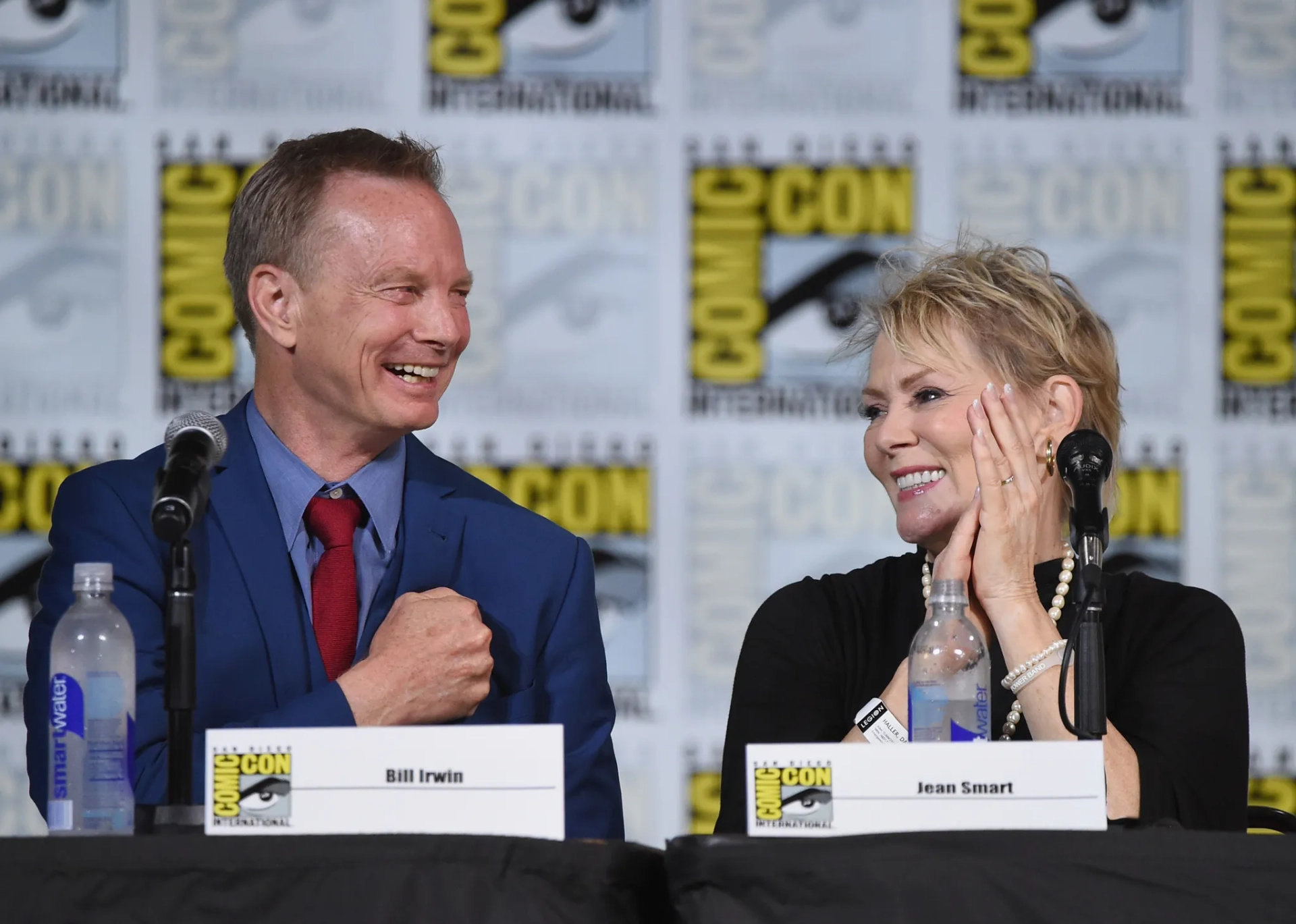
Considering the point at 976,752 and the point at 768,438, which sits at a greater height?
the point at 768,438

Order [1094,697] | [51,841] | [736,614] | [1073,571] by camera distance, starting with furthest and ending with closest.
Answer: [736,614] → [1073,571] → [1094,697] → [51,841]

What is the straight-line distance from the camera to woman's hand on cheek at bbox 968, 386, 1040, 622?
2072 millimetres

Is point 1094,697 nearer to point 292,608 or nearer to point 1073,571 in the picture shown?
point 1073,571

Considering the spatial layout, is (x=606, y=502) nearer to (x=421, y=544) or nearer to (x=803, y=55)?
(x=803, y=55)

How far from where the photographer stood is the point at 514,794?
56.6 inches

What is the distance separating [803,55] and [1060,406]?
62.3 inches

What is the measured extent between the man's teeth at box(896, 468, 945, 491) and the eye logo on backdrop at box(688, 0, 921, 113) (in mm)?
1531

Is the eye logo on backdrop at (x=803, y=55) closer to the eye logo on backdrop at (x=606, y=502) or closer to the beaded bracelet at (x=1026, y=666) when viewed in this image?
the eye logo on backdrop at (x=606, y=502)

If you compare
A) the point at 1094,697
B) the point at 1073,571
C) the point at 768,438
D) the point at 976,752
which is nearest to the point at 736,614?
the point at 768,438

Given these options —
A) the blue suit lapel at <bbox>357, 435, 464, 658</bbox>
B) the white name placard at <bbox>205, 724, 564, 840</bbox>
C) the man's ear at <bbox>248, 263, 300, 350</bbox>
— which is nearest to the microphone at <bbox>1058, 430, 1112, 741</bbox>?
the white name placard at <bbox>205, 724, 564, 840</bbox>

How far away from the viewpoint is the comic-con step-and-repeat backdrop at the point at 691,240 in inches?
137

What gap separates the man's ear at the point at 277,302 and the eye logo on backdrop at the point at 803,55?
60.1 inches

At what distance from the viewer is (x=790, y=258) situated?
11.7 ft

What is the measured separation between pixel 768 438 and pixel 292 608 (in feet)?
5.27
